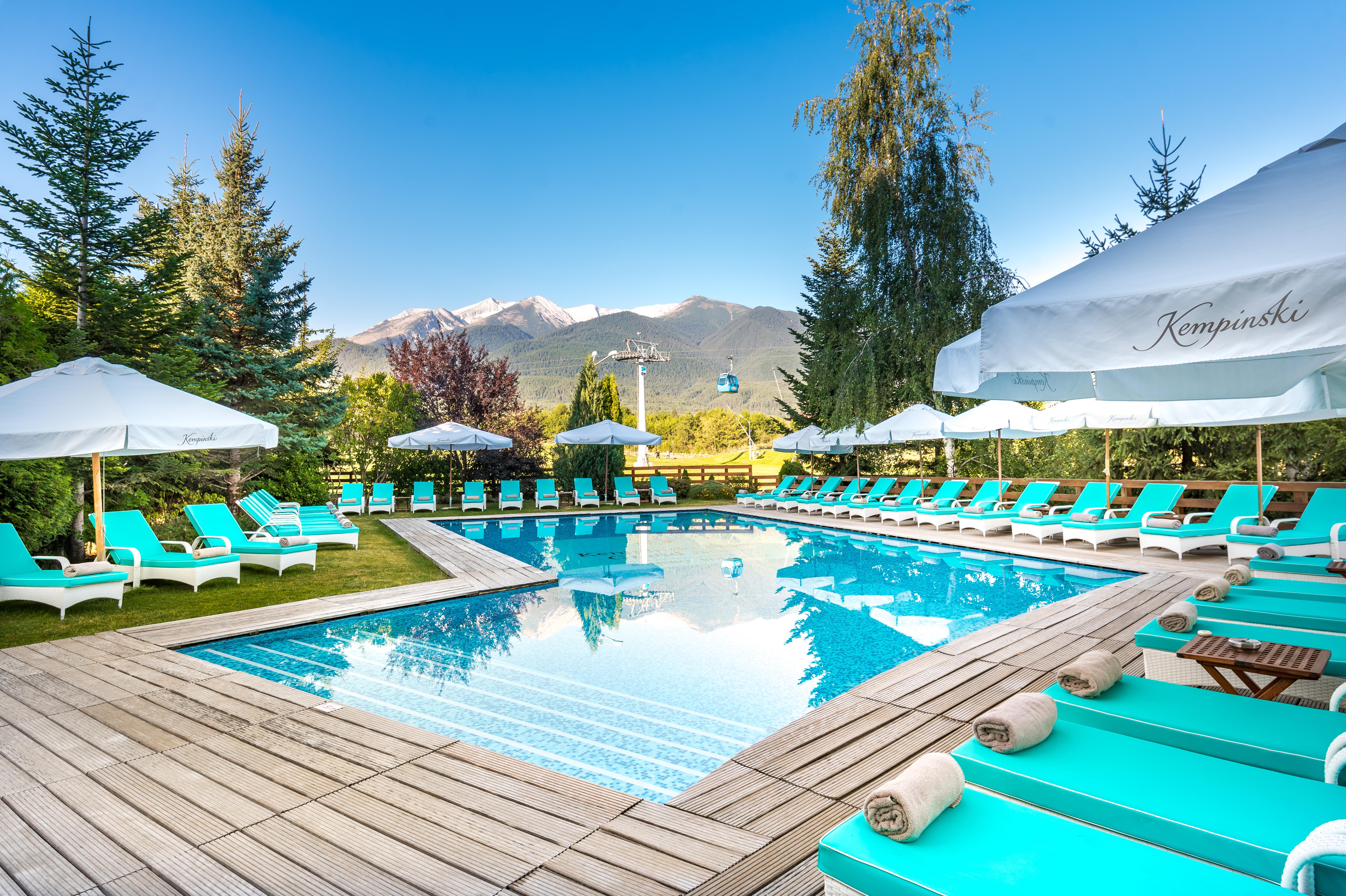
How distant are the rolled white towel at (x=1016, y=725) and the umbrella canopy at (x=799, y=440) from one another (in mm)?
14151

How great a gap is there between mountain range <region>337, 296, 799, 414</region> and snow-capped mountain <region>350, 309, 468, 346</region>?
11.2 inches

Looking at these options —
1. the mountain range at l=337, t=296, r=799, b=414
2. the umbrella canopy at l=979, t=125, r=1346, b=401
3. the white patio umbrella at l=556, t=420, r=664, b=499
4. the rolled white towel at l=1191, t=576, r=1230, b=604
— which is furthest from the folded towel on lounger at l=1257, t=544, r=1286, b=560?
the mountain range at l=337, t=296, r=799, b=414

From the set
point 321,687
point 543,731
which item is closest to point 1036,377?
point 543,731

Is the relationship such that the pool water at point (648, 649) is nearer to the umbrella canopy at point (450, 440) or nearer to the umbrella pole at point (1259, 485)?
the umbrella pole at point (1259, 485)

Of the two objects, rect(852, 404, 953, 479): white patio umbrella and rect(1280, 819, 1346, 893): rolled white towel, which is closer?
rect(1280, 819, 1346, 893): rolled white towel

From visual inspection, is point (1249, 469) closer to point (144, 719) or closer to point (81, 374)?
point (144, 719)

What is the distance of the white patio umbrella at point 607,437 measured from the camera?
647 inches

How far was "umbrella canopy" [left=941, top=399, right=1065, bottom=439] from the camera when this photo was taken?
11.0 m

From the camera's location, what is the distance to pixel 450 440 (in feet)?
50.5

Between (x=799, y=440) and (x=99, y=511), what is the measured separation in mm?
13784

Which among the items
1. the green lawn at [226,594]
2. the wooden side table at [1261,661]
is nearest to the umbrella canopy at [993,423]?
the wooden side table at [1261,661]

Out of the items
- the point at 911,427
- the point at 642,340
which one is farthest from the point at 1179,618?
the point at 642,340

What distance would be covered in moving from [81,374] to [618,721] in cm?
570

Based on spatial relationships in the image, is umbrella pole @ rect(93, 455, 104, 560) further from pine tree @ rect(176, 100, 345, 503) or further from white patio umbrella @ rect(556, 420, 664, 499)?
white patio umbrella @ rect(556, 420, 664, 499)
